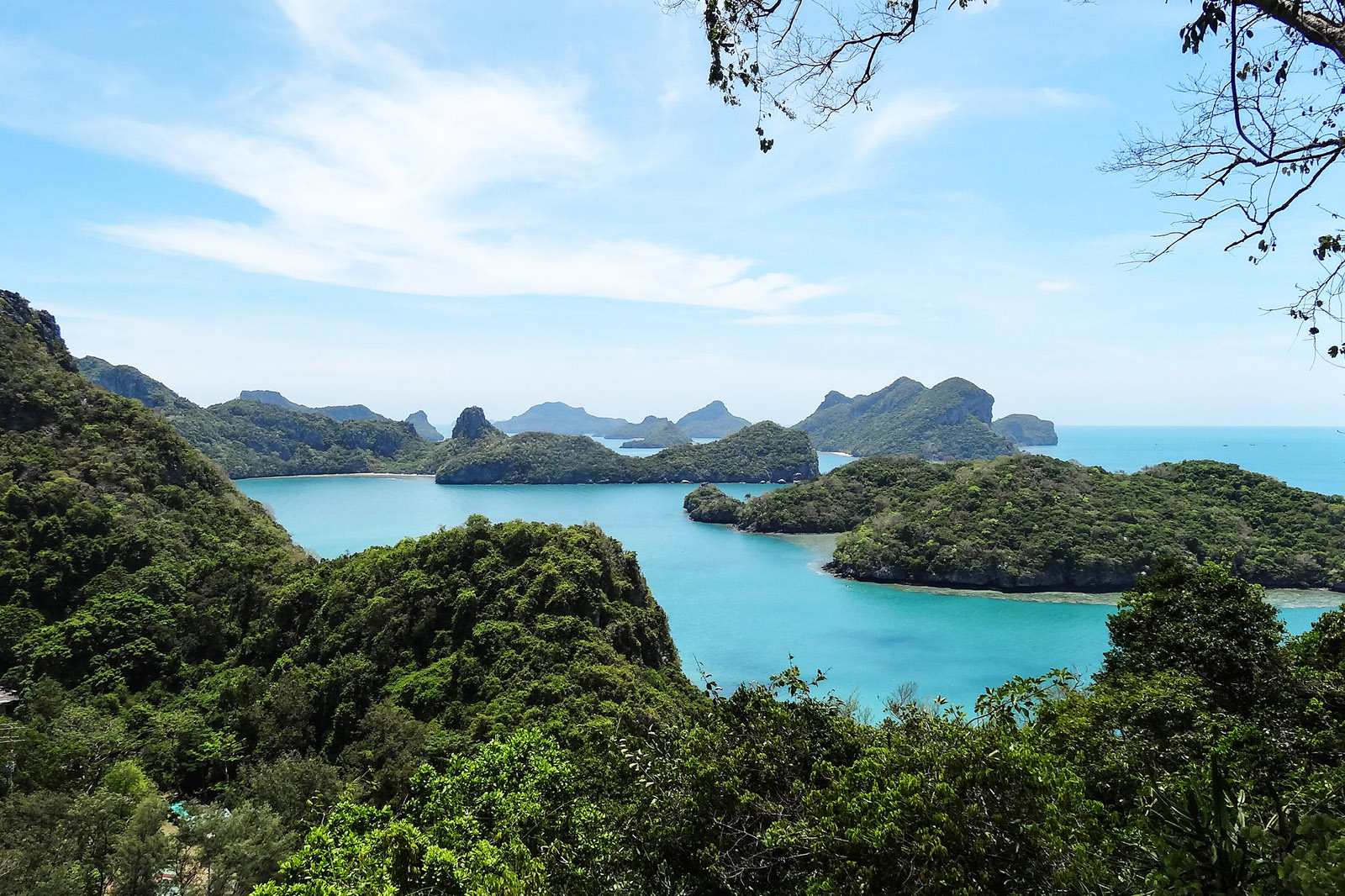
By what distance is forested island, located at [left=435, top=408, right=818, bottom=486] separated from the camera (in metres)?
104

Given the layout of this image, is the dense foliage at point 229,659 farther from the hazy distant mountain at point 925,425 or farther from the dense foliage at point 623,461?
the hazy distant mountain at point 925,425

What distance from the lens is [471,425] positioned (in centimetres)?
11950

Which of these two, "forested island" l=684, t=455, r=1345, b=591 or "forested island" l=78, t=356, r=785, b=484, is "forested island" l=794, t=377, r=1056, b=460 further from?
"forested island" l=684, t=455, r=1345, b=591

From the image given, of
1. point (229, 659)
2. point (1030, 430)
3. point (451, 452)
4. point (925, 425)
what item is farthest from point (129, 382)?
point (1030, 430)

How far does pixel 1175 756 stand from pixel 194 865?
50.1 feet

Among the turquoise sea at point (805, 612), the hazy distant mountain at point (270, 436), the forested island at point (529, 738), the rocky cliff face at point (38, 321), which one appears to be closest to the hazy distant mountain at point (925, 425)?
the turquoise sea at point (805, 612)

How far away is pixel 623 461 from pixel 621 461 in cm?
31

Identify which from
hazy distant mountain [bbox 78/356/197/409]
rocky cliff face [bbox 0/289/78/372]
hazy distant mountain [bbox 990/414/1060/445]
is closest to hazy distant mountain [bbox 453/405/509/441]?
hazy distant mountain [bbox 78/356/197/409]

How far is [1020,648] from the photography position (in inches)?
1202

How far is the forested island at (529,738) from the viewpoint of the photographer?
14.2 ft

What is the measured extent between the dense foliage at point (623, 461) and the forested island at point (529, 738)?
7569 centimetres

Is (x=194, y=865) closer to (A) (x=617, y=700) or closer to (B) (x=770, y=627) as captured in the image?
(A) (x=617, y=700)

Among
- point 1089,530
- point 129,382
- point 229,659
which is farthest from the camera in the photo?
point 129,382

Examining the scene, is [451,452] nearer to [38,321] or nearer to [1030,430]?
[38,321]
